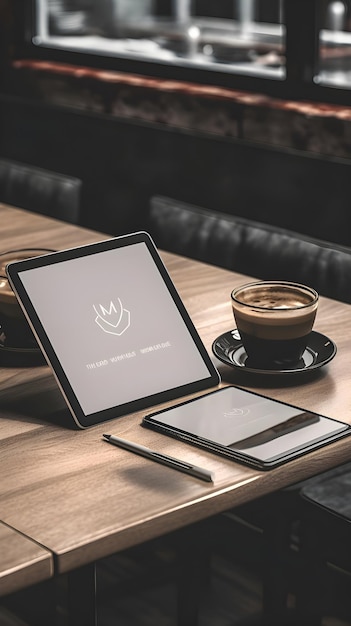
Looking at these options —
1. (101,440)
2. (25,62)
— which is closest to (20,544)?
(101,440)

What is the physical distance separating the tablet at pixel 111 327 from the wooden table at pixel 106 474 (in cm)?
4

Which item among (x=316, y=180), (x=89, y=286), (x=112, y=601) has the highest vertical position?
(x=89, y=286)

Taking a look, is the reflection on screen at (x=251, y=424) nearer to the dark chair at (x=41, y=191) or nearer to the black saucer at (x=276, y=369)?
the black saucer at (x=276, y=369)

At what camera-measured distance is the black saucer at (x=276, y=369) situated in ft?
5.09

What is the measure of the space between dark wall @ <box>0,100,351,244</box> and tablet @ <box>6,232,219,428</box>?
1410 millimetres

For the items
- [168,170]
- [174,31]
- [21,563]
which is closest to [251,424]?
[21,563]

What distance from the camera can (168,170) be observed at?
132 inches

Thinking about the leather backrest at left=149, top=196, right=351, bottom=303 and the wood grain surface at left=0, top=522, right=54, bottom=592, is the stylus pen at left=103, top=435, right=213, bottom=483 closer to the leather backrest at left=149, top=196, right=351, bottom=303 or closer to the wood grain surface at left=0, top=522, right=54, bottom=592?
the wood grain surface at left=0, top=522, right=54, bottom=592

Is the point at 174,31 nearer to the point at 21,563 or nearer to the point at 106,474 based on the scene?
the point at 106,474

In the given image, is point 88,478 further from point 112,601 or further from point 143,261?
point 112,601

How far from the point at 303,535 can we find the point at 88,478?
2.38 ft

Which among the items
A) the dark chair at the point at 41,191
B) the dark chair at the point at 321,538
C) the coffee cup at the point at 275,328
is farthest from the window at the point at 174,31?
the coffee cup at the point at 275,328

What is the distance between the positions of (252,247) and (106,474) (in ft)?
3.68

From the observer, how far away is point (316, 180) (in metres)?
2.92
